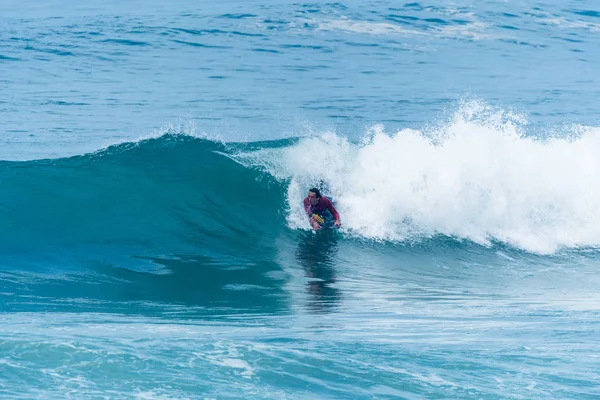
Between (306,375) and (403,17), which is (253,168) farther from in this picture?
(403,17)

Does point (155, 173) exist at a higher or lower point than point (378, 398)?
higher

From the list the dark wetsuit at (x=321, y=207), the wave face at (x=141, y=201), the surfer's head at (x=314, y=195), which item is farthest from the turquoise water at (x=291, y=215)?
the surfer's head at (x=314, y=195)

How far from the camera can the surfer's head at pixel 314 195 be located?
1331 cm

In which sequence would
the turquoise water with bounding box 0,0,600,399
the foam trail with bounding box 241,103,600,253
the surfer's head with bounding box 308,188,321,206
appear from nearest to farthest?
the turquoise water with bounding box 0,0,600,399
the surfer's head with bounding box 308,188,321,206
the foam trail with bounding box 241,103,600,253

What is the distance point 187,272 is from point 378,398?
559cm

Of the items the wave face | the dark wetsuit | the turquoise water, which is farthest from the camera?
the dark wetsuit

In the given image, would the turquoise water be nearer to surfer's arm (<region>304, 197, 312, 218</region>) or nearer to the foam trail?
the foam trail

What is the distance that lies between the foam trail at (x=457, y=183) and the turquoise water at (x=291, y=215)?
5 cm

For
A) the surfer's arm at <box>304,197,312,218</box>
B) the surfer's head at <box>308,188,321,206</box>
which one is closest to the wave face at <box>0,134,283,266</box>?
the surfer's arm at <box>304,197,312,218</box>

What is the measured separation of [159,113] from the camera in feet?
66.4

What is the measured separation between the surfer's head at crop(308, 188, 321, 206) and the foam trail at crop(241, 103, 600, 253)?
97 cm

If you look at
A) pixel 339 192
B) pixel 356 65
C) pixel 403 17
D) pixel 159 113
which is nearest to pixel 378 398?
pixel 339 192

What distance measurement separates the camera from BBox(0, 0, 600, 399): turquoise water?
7.20 metres

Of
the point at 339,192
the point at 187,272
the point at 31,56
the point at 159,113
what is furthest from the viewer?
the point at 31,56
